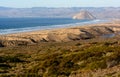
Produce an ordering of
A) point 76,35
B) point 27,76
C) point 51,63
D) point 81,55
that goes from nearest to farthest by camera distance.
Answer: point 27,76, point 51,63, point 81,55, point 76,35

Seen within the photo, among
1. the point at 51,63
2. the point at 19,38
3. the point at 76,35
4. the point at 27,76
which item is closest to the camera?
the point at 27,76

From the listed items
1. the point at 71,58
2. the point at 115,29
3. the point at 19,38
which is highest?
the point at 71,58

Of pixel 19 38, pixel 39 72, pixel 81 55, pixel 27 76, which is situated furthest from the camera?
pixel 19 38

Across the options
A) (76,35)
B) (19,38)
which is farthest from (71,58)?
(76,35)

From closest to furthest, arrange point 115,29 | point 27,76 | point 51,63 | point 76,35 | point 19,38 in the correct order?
point 27,76 → point 51,63 → point 19,38 → point 76,35 → point 115,29

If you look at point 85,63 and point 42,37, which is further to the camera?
point 42,37

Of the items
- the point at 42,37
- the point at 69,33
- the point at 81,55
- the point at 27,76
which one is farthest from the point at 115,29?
the point at 27,76

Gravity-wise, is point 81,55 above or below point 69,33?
above

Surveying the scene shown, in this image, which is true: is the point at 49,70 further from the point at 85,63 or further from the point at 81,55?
the point at 81,55

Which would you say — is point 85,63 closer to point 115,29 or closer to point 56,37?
point 56,37
